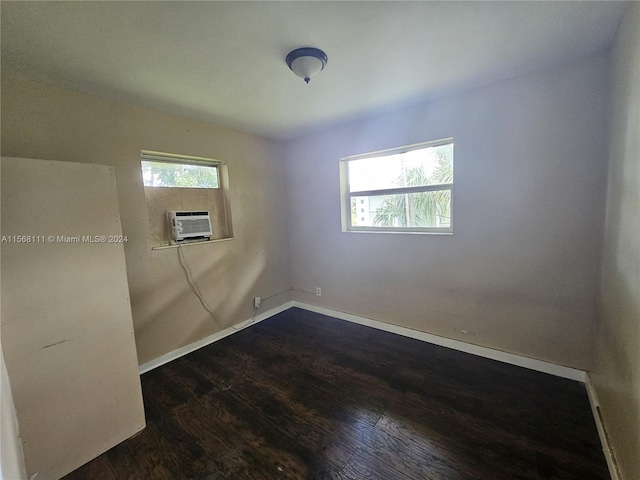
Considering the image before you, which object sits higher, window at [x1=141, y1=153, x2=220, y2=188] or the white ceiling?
the white ceiling

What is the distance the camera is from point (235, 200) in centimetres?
306

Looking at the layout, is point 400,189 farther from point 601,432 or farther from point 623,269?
point 601,432

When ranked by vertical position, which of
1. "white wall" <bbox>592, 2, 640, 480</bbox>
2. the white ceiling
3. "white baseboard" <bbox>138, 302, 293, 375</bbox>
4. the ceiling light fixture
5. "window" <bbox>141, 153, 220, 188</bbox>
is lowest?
"white baseboard" <bbox>138, 302, 293, 375</bbox>

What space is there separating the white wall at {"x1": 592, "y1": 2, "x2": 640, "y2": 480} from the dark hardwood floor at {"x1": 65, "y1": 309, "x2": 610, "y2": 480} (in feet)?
0.93

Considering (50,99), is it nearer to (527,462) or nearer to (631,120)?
(631,120)

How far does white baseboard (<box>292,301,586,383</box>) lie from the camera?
199 cm

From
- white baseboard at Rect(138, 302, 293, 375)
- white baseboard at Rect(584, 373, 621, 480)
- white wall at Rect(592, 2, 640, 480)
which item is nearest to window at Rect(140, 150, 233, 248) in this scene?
white baseboard at Rect(138, 302, 293, 375)

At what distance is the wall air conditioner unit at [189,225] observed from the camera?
2.53 metres

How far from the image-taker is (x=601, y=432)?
148cm

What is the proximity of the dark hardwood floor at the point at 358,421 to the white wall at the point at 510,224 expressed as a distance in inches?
15.8

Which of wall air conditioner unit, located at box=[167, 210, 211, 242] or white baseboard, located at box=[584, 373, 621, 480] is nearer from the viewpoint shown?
white baseboard, located at box=[584, 373, 621, 480]

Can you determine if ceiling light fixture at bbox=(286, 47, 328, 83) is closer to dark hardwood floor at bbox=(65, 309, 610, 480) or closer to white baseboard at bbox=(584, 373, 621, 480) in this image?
dark hardwood floor at bbox=(65, 309, 610, 480)

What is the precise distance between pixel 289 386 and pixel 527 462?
60.6 inches

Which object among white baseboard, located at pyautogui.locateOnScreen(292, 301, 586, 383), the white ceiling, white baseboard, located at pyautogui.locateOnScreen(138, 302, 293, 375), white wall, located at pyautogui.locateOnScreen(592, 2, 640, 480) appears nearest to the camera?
white wall, located at pyautogui.locateOnScreen(592, 2, 640, 480)
